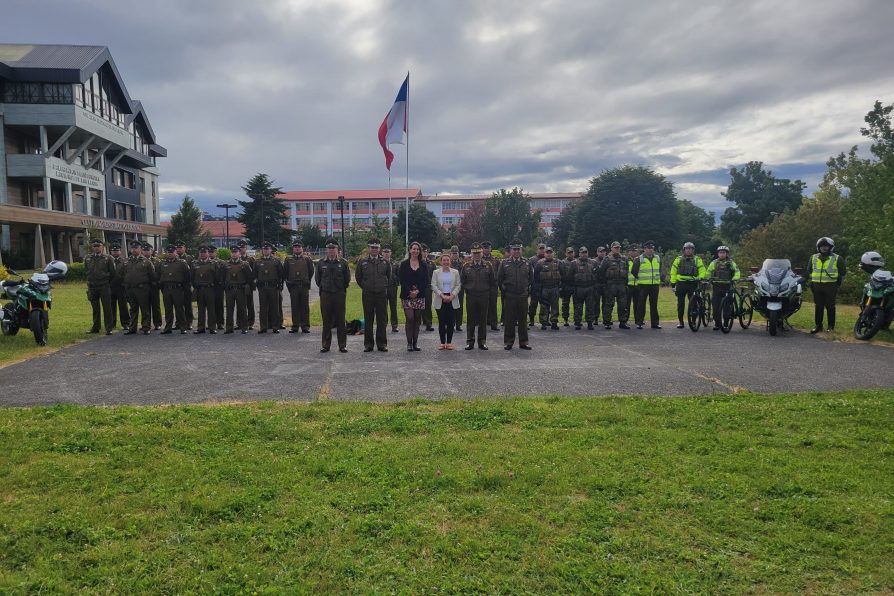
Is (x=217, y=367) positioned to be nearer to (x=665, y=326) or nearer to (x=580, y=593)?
(x=580, y=593)

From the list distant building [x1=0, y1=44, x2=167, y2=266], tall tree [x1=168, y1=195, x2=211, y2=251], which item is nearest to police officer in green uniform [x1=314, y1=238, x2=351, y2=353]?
distant building [x1=0, y1=44, x2=167, y2=266]

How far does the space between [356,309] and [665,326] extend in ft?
29.2

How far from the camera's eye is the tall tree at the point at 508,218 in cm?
6869

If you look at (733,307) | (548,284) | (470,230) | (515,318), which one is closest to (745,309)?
(733,307)

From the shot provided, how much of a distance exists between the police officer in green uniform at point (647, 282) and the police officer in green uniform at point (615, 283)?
319 millimetres

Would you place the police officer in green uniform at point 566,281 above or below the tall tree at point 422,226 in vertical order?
below

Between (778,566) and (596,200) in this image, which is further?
(596,200)

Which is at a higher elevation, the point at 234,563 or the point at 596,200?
the point at 596,200

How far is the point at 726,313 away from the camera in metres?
12.4

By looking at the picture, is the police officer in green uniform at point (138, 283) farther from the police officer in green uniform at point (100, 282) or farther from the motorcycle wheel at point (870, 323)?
the motorcycle wheel at point (870, 323)

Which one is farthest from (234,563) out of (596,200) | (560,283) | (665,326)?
(596,200)

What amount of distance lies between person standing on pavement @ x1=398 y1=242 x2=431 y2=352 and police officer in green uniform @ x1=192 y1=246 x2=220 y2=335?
15.5ft

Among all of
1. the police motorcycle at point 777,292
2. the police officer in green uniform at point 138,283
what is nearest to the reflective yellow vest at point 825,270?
the police motorcycle at point 777,292

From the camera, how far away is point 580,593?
9.23 ft
